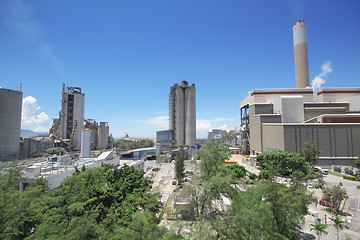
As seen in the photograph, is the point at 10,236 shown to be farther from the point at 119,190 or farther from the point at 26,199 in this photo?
the point at 119,190

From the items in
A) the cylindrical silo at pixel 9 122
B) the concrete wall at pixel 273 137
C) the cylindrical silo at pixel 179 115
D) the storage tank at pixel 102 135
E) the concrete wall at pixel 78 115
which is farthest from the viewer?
the storage tank at pixel 102 135

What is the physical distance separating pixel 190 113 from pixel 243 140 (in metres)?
24.2

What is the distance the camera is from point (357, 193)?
84.6 feet

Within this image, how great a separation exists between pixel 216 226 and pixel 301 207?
5941 mm

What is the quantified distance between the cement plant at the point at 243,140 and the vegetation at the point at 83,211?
4588mm

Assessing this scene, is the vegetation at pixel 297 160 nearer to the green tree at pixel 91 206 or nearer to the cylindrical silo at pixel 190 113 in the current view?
the green tree at pixel 91 206

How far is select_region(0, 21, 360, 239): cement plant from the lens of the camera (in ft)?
75.2

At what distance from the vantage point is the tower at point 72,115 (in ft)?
235

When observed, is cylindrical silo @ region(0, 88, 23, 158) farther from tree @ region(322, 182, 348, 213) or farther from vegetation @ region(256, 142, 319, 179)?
tree @ region(322, 182, 348, 213)

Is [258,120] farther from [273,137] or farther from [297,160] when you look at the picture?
[297,160]

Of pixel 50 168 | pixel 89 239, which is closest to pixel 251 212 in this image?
pixel 89 239

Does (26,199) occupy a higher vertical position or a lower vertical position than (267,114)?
lower

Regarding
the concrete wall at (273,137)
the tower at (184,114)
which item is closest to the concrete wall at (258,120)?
the concrete wall at (273,137)

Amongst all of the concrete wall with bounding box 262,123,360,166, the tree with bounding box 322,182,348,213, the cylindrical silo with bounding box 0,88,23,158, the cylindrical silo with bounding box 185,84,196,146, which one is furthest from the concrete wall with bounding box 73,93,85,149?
the tree with bounding box 322,182,348,213
